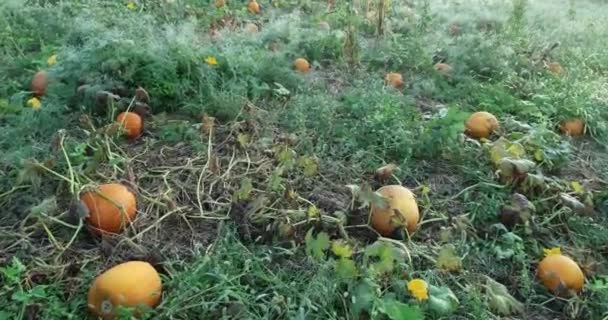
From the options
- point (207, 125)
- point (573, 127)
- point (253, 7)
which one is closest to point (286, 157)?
point (207, 125)

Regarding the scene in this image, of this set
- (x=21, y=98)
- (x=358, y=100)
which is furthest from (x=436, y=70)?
(x=21, y=98)

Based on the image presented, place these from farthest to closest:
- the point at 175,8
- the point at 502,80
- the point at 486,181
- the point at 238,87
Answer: the point at 175,8
the point at 502,80
the point at 238,87
the point at 486,181

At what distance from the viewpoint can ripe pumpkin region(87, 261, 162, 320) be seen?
77.6 inches

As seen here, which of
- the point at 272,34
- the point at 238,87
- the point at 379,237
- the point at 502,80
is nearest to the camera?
the point at 379,237

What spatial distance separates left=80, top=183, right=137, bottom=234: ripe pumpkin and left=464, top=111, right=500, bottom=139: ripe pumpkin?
2.03 metres

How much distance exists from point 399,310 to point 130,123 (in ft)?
5.92

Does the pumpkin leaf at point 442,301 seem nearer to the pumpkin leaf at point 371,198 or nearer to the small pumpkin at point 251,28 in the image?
the pumpkin leaf at point 371,198

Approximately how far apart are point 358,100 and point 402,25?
209 centimetres

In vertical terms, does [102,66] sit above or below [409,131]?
above

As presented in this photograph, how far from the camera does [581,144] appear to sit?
3641 mm

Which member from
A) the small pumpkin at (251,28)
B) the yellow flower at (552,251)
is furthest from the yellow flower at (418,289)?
the small pumpkin at (251,28)

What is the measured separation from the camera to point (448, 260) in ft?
7.43

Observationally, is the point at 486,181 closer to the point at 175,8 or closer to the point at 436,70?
the point at 436,70

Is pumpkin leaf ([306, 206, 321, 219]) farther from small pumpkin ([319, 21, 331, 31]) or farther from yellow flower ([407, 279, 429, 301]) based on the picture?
small pumpkin ([319, 21, 331, 31])
